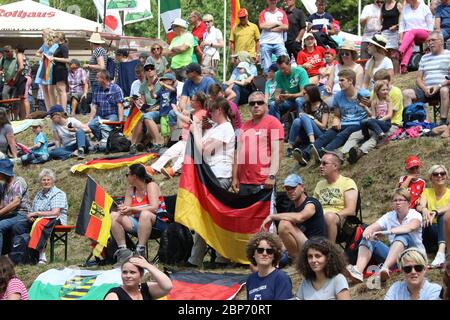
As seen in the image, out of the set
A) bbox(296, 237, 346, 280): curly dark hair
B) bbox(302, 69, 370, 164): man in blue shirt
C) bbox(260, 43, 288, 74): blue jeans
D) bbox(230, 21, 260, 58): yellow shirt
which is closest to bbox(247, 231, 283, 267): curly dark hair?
bbox(296, 237, 346, 280): curly dark hair

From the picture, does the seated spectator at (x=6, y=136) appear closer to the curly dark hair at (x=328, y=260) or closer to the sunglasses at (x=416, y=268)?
the curly dark hair at (x=328, y=260)

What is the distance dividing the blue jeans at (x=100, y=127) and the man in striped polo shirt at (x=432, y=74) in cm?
554

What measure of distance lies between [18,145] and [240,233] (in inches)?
321

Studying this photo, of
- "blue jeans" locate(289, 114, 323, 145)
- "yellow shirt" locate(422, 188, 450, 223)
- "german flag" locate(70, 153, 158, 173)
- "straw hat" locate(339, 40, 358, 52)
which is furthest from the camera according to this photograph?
"german flag" locate(70, 153, 158, 173)

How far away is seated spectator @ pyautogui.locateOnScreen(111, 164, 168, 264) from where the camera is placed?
14055 mm

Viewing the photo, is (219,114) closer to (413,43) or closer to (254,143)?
(254,143)

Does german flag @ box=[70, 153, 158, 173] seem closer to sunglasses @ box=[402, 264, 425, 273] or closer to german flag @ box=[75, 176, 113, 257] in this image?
german flag @ box=[75, 176, 113, 257]

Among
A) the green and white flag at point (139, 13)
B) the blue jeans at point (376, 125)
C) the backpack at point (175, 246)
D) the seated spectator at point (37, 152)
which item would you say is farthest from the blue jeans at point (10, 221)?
the green and white flag at point (139, 13)

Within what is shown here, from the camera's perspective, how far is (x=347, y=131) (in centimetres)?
1620

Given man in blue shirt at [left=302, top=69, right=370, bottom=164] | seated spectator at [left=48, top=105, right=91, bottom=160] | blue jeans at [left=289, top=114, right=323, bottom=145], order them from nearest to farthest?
1. man in blue shirt at [left=302, top=69, right=370, bottom=164]
2. blue jeans at [left=289, top=114, right=323, bottom=145]
3. seated spectator at [left=48, top=105, right=91, bottom=160]

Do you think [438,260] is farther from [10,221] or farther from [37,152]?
[37,152]

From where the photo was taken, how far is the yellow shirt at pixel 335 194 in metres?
13.0
